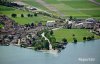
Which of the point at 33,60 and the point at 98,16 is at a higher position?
the point at 98,16

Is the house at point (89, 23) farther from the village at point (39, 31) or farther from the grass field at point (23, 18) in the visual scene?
the grass field at point (23, 18)

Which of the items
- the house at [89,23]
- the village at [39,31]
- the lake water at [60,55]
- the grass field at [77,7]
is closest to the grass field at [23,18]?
the village at [39,31]

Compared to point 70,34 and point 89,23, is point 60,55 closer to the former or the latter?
point 70,34

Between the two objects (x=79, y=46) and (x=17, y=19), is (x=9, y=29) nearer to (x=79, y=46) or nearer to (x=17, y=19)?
(x=17, y=19)

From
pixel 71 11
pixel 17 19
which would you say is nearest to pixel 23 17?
pixel 17 19

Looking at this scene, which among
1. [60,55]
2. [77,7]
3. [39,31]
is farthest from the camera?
[77,7]

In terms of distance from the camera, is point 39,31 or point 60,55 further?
point 39,31

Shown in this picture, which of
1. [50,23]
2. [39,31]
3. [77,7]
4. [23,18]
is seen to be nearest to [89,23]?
[77,7]
